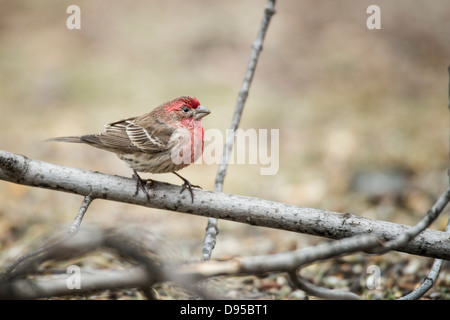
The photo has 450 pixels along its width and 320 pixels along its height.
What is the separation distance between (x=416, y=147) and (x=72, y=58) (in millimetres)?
7157

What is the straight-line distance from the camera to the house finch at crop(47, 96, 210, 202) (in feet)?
12.7

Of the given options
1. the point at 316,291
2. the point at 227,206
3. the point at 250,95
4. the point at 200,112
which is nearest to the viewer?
the point at 316,291

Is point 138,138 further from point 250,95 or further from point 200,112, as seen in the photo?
point 250,95

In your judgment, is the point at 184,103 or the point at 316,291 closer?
the point at 316,291

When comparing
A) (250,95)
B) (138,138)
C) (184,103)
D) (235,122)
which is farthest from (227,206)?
(250,95)

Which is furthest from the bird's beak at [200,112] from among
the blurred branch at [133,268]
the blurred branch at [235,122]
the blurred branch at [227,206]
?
the blurred branch at [133,268]

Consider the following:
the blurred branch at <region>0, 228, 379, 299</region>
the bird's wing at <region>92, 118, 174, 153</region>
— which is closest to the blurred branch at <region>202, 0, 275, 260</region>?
the bird's wing at <region>92, 118, 174, 153</region>

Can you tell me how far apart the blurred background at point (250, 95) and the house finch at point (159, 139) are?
732mm

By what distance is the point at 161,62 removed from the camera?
32.3 feet

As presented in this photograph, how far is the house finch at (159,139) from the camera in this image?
12.7 ft

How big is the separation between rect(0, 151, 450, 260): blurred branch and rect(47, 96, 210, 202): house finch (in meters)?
0.30

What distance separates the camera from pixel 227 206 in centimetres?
316

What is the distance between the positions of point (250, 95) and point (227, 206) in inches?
227

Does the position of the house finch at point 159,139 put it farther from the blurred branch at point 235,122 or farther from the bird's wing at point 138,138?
the blurred branch at point 235,122
